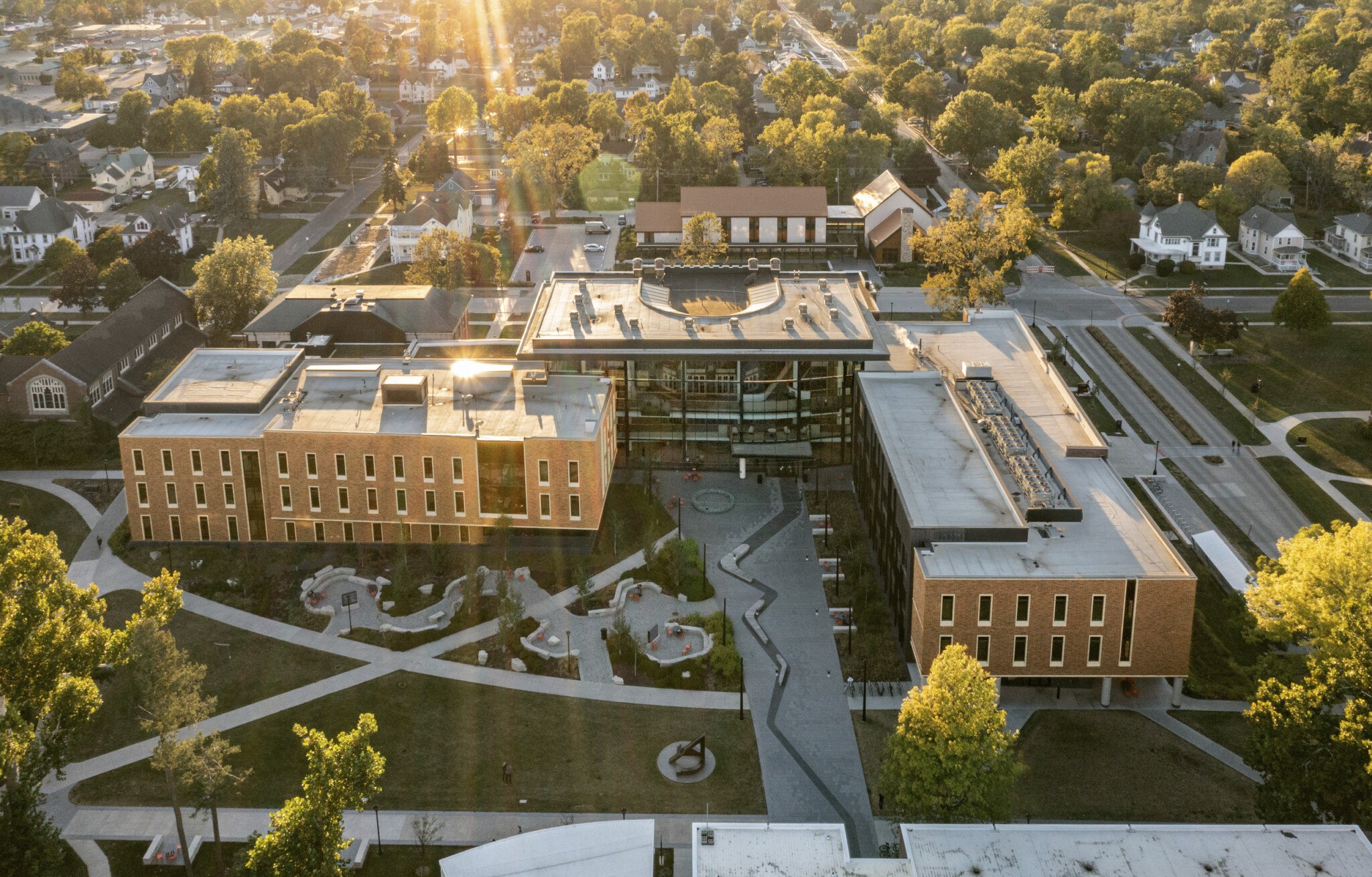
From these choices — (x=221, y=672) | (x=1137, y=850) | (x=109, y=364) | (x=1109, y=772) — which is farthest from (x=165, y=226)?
(x=1137, y=850)

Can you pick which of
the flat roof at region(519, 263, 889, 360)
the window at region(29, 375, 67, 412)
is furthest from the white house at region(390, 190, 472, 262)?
the window at region(29, 375, 67, 412)

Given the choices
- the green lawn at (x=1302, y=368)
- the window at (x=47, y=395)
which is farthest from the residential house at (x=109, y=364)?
the green lawn at (x=1302, y=368)

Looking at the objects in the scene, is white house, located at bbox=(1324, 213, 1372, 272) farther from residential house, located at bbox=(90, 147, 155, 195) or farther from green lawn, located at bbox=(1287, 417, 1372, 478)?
residential house, located at bbox=(90, 147, 155, 195)

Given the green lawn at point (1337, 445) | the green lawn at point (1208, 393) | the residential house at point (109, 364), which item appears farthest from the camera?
the green lawn at point (1208, 393)

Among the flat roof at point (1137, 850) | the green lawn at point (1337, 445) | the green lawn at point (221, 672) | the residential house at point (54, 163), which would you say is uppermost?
the residential house at point (54, 163)

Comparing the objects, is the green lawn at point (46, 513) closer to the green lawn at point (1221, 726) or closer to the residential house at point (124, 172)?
the green lawn at point (1221, 726)

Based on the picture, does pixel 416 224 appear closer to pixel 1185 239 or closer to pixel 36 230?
pixel 36 230
